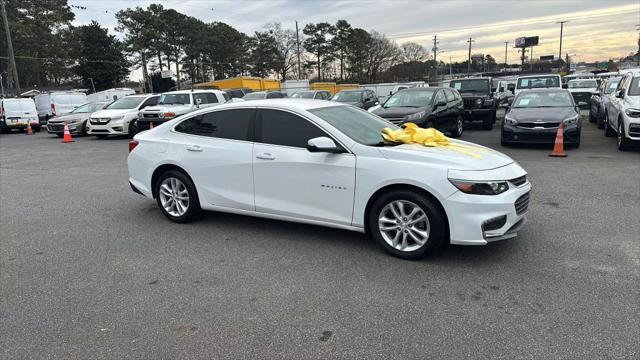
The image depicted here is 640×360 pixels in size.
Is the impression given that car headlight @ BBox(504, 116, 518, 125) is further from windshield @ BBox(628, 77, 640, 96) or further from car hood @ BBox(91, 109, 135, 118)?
car hood @ BBox(91, 109, 135, 118)

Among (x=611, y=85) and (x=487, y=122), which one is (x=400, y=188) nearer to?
(x=487, y=122)

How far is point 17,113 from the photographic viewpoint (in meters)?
22.5

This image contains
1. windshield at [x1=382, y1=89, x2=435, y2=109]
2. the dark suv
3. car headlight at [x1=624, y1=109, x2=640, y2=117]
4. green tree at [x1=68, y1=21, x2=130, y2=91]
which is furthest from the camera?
green tree at [x1=68, y1=21, x2=130, y2=91]

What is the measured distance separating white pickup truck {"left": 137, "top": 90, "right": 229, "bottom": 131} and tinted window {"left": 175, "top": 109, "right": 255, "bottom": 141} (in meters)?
11.4

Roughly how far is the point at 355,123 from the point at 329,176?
0.87 metres

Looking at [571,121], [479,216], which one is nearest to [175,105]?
[571,121]

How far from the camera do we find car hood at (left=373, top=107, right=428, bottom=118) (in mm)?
12047

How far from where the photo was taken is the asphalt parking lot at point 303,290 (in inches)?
124

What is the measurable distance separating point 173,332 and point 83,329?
2.23 ft

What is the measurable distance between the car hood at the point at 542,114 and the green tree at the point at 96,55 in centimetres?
6251

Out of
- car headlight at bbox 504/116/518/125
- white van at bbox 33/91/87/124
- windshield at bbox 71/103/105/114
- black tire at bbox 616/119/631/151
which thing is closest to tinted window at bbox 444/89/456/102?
car headlight at bbox 504/116/518/125

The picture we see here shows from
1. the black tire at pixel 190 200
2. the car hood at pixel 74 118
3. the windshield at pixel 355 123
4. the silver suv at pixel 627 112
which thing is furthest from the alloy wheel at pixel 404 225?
the car hood at pixel 74 118

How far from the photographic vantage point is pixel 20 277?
4.41m

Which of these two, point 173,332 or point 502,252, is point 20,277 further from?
point 502,252
